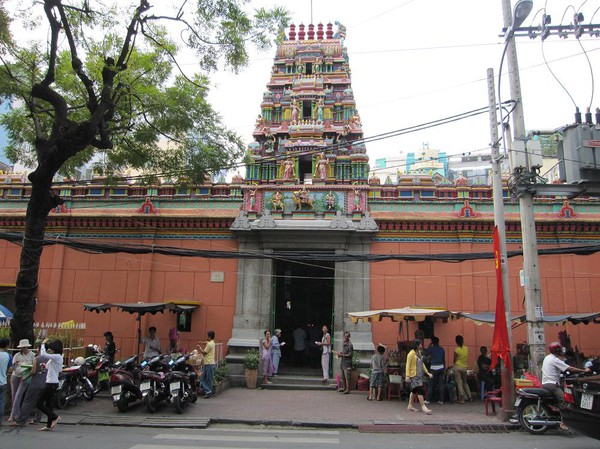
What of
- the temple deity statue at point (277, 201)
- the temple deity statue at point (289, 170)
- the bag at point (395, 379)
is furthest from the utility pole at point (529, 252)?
the temple deity statue at point (289, 170)

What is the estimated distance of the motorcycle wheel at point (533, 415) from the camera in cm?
860

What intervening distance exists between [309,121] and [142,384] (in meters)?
11.6

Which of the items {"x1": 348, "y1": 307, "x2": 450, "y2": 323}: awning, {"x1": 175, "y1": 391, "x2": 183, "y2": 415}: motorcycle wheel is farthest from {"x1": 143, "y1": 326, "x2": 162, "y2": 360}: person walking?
{"x1": 348, "y1": 307, "x2": 450, "y2": 323}: awning

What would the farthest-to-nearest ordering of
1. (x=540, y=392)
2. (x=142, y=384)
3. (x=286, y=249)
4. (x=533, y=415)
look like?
1. (x=286, y=249)
2. (x=142, y=384)
3. (x=533, y=415)
4. (x=540, y=392)

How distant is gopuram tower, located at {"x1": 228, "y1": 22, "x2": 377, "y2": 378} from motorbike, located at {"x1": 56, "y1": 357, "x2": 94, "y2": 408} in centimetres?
446

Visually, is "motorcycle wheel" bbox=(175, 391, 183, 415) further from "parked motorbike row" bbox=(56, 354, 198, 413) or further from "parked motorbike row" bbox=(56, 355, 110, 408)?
"parked motorbike row" bbox=(56, 355, 110, 408)

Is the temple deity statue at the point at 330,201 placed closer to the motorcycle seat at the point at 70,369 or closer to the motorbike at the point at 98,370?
the motorbike at the point at 98,370

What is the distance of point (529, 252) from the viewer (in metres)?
9.55

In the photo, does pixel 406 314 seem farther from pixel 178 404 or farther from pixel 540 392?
pixel 178 404

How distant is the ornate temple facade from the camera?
587 inches

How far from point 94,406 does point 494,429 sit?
319 inches

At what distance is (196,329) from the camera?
600 inches

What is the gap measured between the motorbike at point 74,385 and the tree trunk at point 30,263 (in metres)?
1.01

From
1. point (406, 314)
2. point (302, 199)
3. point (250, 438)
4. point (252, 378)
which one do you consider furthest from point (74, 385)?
point (302, 199)
